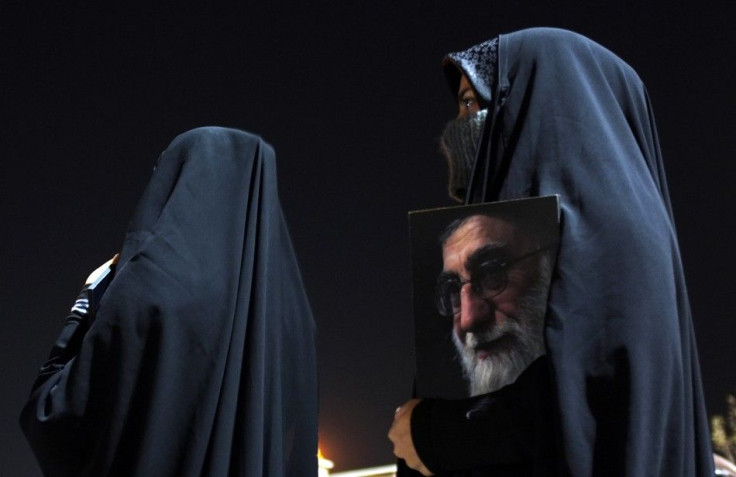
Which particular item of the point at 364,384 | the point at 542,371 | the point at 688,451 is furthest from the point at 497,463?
the point at 364,384

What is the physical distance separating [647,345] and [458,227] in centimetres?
32

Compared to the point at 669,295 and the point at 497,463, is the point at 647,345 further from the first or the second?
the point at 497,463

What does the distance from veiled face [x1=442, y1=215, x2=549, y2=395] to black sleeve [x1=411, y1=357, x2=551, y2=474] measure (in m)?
0.03

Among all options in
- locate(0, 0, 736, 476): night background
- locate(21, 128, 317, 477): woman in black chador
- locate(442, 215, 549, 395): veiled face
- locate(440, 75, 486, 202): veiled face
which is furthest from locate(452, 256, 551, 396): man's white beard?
locate(0, 0, 736, 476): night background

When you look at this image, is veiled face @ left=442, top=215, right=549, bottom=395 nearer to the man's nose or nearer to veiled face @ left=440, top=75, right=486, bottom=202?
the man's nose

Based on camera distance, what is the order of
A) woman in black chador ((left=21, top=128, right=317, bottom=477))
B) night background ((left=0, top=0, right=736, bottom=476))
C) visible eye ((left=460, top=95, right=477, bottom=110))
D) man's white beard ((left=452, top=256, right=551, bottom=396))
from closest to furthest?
1. man's white beard ((left=452, top=256, right=551, bottom=396))
2. woman in black chador ((left=21, top=128, right=317, bottom=477))
3. visible eye ((left=460, top=95, right=477, bottom=110))
4. night background ((left=0, top=0, right=736, bottom=476))

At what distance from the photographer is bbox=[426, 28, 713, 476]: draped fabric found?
3.80ft

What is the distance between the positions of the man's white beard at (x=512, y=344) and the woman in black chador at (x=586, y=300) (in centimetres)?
2

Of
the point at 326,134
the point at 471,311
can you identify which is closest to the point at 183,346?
the point at 471,311

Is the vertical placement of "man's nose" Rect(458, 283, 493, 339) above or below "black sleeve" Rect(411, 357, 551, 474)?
above

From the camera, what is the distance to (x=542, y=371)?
1.23m

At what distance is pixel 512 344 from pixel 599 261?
17 cm

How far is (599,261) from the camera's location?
4.05ft

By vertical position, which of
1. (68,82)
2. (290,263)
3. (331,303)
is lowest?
(331,303)
